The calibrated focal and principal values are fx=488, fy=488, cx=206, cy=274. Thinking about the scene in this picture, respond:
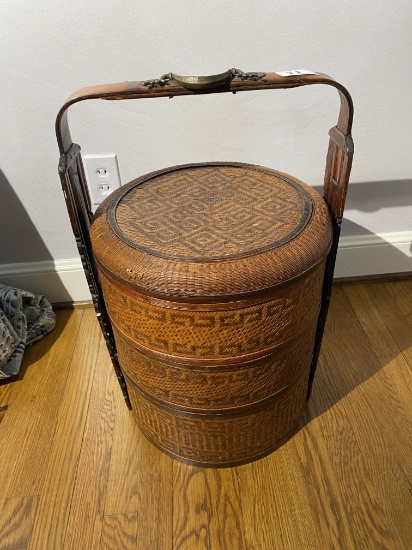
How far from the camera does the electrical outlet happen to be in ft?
4.20

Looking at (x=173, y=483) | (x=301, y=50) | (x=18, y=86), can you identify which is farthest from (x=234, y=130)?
(x=173, y=483)

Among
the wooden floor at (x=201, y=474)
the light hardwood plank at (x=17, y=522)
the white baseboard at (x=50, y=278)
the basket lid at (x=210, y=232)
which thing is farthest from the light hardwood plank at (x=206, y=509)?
the white baseboard at (x=50, y=278)

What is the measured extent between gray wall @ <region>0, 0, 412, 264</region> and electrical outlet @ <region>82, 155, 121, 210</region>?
0.02 m

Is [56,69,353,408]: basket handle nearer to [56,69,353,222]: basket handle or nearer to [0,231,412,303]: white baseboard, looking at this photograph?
[56,69,353,222]: basket handle

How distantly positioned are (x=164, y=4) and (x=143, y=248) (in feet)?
2.07

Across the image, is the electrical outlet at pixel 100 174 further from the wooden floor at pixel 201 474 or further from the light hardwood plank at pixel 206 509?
the light hardwood plank at pixel 206 509

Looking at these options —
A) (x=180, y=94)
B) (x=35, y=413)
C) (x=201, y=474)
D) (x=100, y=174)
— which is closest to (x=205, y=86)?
(x=180, y=94)

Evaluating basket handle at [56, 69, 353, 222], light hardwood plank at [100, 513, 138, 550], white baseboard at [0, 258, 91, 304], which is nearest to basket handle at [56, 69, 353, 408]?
basket handle at [56, 69, 353, 222]

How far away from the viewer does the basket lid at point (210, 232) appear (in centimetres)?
76

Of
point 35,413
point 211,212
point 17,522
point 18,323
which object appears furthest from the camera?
point 18,323

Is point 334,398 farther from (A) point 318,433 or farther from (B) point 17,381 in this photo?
(B) point 17,381

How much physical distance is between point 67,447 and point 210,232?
0.64 metres

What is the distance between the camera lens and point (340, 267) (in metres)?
1.55

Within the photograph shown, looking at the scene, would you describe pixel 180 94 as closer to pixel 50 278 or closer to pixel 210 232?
pixel 210 232
